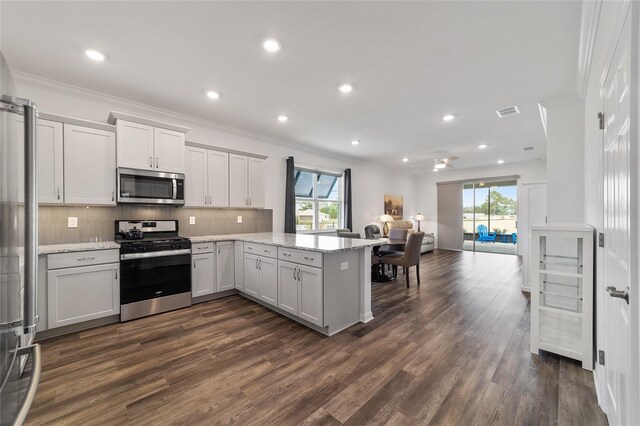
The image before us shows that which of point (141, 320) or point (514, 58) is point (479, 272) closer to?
point (514, 58)

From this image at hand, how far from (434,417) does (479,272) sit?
15.8 ft

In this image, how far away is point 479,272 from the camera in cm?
571

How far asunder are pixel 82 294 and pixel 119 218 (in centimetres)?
104

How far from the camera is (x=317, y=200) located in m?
6.55

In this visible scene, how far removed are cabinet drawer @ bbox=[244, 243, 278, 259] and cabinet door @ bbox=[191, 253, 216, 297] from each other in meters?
0.54

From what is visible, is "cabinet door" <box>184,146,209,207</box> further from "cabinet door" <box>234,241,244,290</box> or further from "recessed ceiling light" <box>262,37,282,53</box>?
"recessed ceiling light" <box>262,37,282,53</box>

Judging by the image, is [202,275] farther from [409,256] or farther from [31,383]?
[409,256]

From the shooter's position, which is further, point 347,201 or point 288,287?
point 347,201

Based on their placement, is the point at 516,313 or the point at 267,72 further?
the point at 516,313

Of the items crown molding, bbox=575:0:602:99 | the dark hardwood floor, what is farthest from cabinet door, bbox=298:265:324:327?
crown molding, bbox=575:0:602:99

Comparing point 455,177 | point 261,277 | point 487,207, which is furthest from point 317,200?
point 487,207

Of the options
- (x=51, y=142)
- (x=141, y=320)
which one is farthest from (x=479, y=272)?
(x=51, y=142)

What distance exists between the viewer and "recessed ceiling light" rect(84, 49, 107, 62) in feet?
8.16

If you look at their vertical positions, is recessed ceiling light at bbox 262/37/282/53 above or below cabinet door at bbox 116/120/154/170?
above
